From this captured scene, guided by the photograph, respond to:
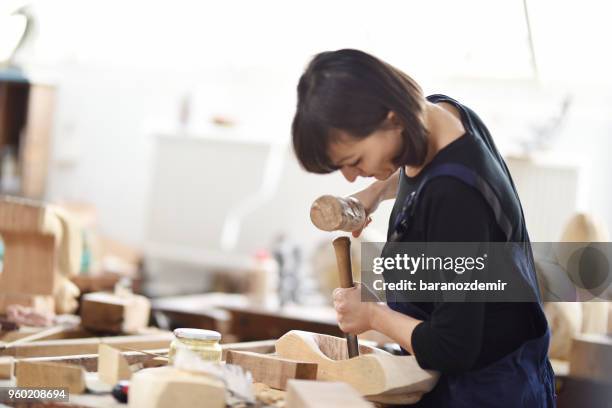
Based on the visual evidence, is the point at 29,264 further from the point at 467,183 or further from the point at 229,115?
the point at 229,115

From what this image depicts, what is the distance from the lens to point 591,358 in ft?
8.47

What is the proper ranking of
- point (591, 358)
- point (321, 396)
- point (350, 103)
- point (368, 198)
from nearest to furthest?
point (321, 396)
point (350, 103)
point (368, 198)
point (591, 358)

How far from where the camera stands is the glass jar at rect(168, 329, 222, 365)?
1584mm

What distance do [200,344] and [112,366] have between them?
153 millimetres

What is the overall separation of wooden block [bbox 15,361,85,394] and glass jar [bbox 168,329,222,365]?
0.15 m

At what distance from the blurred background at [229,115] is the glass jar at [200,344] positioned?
81.1 inches

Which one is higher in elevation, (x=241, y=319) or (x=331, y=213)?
(x=331, y=213)

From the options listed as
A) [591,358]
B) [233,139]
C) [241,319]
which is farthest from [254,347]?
[233,139]

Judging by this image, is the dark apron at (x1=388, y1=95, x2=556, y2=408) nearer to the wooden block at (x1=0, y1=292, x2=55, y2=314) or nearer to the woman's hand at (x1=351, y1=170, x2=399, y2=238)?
the woman's hand at (x1=351, y1=170, x2=399, y2=238)

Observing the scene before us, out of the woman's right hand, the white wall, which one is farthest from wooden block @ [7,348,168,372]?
the white wall

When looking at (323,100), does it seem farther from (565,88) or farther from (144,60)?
(144,60)

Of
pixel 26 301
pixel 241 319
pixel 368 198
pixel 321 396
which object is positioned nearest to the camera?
pixel 321 396

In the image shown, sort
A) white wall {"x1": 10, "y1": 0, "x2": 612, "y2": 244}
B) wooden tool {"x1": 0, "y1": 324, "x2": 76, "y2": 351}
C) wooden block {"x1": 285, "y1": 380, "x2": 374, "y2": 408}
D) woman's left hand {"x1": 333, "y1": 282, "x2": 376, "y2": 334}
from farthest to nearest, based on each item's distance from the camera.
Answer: white wall {"x1": 10, "y1": 0, "x2": 612, "y2": 244}
wooden tool {"x1": 0, "y1": 324, "x2": 76, "y2": 351}
woman's left hand {"x1": 333, "y1": 282, "x2": 376, "y2": 334}
wooden block {"x1": 285, "y1": 380, "x2": 374, "y2": 408}

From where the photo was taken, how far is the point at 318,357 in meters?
1.63
